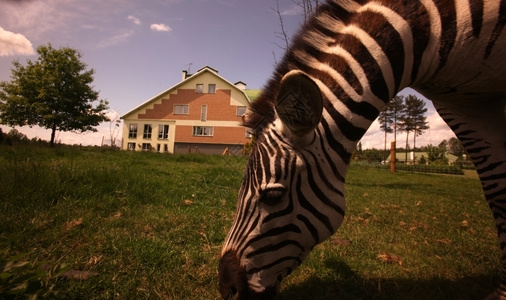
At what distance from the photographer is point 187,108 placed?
37312mm

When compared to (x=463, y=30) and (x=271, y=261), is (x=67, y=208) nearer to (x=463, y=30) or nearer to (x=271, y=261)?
(x=271, y=261)

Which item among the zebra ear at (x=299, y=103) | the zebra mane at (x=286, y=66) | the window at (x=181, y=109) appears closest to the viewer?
the zebra ear at (x=299, y=103)

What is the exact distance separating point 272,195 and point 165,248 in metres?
1.68

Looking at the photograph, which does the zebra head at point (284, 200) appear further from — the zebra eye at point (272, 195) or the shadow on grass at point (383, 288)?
the shadow on grass at point (383, 288)

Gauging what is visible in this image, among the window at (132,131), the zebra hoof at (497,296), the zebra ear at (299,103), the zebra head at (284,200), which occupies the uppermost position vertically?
the window at (132,131)

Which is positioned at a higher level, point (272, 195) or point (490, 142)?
point (490, 142)

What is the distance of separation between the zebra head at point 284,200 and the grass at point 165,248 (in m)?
→ 0.61

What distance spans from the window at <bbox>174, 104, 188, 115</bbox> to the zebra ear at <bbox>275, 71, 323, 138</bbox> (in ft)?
122

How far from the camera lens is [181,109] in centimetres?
3747

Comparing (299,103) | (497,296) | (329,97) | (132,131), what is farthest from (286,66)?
(132,131)

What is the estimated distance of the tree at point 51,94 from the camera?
31.2 meters

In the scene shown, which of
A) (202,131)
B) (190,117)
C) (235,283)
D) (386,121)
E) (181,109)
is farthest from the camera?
(386,121)

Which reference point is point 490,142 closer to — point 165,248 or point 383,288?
point 383,288

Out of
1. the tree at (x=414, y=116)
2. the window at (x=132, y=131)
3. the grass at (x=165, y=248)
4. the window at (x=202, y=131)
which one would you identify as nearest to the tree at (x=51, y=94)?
the window at (x=132, y=131)
